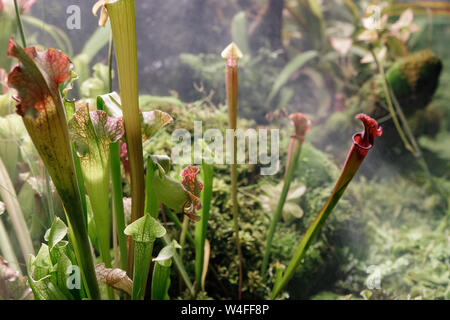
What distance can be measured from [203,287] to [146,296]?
106mm

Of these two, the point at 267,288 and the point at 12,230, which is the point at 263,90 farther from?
the point at 12,230

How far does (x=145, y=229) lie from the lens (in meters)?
0.42

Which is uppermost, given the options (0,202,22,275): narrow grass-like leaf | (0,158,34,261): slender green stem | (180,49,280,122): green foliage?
(180,49,280,122): green foliage

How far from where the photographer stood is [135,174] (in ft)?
1.59

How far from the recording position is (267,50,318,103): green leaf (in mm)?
919

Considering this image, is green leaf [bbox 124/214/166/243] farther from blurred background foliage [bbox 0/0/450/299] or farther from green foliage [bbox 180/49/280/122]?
green foliage [bbox 180/49/280/122]

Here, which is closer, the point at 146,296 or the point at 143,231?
the point at 143,231

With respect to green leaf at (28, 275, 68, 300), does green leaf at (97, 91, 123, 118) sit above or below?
above

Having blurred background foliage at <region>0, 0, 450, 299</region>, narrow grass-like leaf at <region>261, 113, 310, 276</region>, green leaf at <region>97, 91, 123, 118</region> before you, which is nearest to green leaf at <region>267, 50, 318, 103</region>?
blurred background foliage at <region>0, 0, 450, 299</region>

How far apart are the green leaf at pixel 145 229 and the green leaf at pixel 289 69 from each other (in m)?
0.56

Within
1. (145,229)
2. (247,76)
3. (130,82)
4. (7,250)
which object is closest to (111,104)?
(130,82)

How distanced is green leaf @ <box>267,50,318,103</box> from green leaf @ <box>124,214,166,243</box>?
1.85 ft
